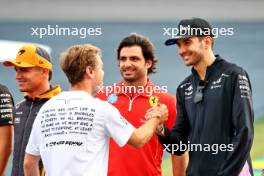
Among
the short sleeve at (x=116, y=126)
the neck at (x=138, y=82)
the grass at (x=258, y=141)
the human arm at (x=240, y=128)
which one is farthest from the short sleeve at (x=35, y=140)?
the grass at (x=258, y=141)

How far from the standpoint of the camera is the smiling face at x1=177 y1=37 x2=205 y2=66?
3389mm

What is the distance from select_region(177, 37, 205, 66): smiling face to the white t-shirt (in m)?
0.67

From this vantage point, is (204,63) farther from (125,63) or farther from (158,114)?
(125,63)

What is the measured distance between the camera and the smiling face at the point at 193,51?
339cm

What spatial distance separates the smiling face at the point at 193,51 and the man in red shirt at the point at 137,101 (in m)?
0.51

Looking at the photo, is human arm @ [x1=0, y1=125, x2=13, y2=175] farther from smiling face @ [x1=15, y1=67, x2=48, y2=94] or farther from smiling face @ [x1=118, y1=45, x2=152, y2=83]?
smiling face @ [x1=118, y1=45, x2=152, y2=83]

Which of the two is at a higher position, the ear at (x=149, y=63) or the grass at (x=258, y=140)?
the ear at (x=149, y=63)

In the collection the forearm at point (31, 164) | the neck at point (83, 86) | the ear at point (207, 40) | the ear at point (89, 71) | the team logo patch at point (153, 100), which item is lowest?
the forearm at point (31, 164)

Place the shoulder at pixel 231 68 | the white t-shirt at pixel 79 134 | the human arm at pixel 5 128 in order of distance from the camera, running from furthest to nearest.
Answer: the human arm at pixel 5 128
the shoulder at pixel 231 68
the white t-shirt at pixel 79 134

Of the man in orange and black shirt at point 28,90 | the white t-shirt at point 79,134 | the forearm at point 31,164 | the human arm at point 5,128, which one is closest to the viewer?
the white t-shirt at point 79,134

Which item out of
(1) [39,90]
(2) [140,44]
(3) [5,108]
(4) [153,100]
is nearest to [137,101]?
(4) [153,100]

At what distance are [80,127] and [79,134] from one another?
0.03 metres

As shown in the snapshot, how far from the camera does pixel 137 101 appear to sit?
3.86m

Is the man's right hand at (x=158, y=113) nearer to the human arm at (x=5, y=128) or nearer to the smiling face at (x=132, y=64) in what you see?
the smiling face at (x=132, y=64)
